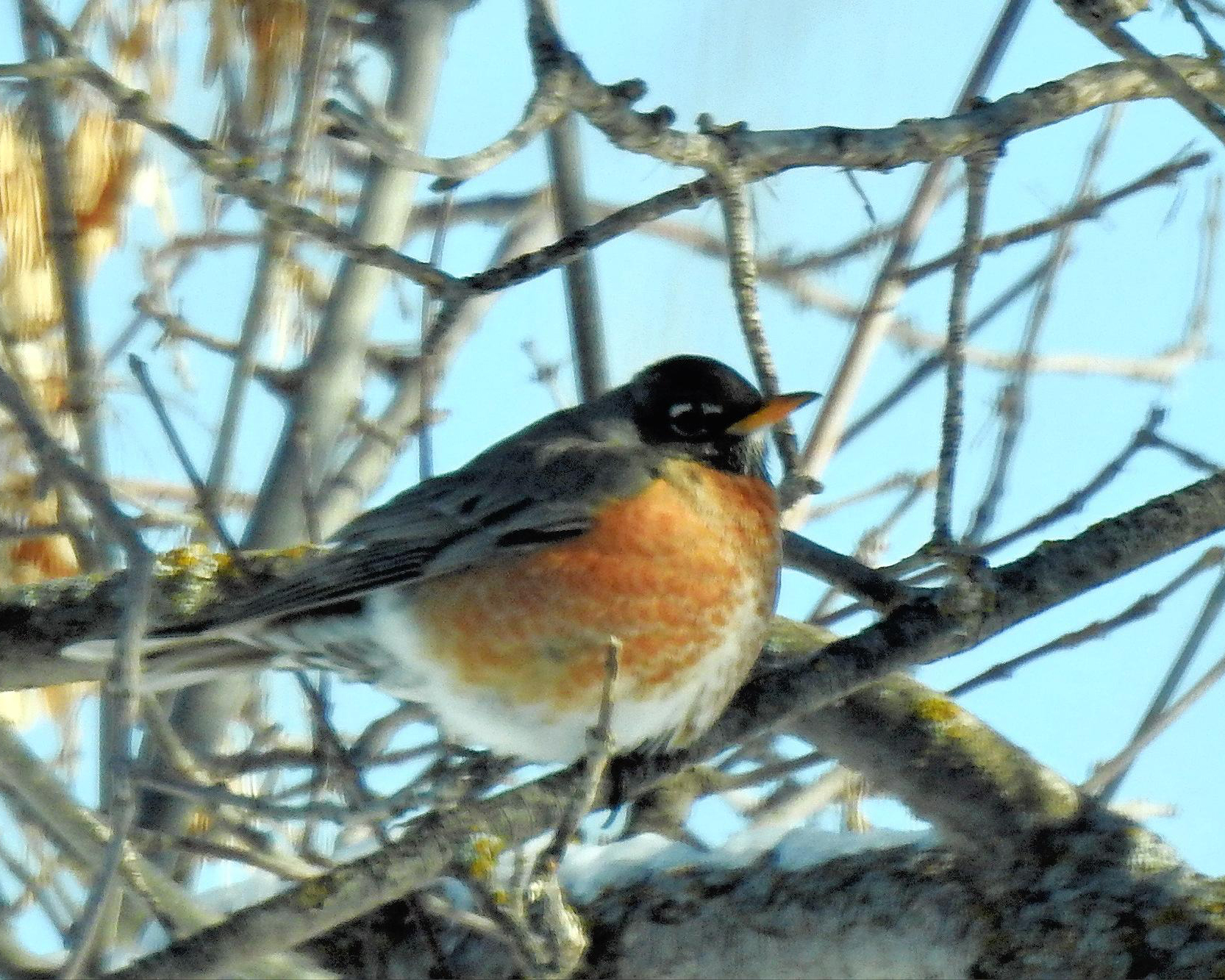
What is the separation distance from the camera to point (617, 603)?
9.93 ft

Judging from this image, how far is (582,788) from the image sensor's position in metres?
2.06

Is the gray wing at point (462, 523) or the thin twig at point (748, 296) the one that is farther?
the gray wing at point (462, 523)

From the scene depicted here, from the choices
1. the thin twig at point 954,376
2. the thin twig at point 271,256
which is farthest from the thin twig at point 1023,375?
the thin twig at point 271,256

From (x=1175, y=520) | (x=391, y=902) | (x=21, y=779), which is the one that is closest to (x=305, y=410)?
(x=391, y=902)

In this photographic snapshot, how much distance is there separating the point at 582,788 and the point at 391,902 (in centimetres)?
126

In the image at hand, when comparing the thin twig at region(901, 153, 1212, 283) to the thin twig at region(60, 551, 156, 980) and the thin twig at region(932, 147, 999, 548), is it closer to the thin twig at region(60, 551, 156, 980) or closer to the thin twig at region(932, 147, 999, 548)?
the thin twig at region(932, 147, 999, 548)

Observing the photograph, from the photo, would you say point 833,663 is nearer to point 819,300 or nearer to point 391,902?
point 391,902

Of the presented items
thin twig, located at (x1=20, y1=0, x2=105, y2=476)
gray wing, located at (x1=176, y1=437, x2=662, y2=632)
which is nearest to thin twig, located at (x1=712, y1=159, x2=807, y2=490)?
gray wing, located at (x1=176, y1=437, x2=662, y2=632)

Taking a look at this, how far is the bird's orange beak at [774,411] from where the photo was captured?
3336mm

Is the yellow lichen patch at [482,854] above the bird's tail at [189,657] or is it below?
below

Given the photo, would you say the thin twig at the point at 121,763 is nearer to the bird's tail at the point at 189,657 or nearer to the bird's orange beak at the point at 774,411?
the bird's tail at the point at 189,657

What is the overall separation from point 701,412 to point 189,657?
1.18 metres

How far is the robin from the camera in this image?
9.86 ft

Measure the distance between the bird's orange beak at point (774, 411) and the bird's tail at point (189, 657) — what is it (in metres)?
1.08
